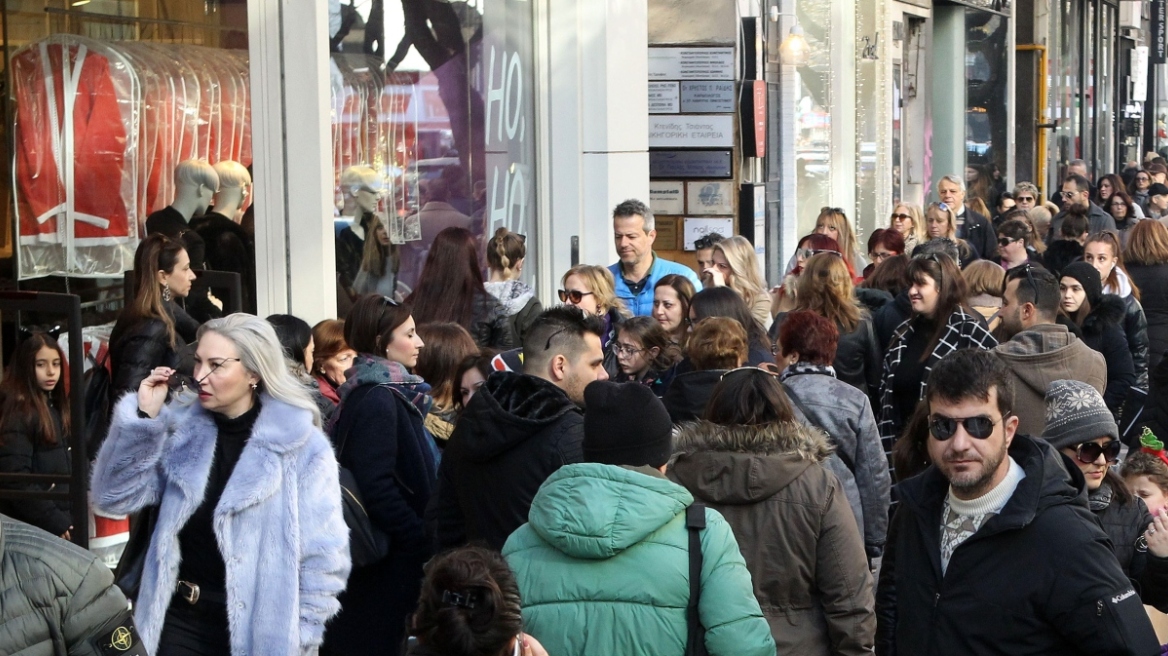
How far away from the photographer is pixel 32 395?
686 cm

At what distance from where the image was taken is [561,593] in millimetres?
3619

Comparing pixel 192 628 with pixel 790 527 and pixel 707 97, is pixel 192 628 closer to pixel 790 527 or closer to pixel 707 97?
pixel 790 527

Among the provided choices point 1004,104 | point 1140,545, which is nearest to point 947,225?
point 1140,545

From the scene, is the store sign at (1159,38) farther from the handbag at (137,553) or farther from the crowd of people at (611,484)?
the handbag at (137,553)

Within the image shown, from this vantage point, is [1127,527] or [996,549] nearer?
[996,549]

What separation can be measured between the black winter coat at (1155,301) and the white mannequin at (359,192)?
5.58m

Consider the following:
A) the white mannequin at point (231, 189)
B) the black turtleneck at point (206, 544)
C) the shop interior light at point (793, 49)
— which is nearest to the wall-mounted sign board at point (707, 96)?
the shop interior light at point (793, 49)

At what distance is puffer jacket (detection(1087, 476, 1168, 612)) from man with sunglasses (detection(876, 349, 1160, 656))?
3.24ft

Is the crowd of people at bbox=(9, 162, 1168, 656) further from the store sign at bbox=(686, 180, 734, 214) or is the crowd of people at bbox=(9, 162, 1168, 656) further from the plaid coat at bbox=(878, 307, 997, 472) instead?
the store sign at bbox=(686, 180, 734, 214)

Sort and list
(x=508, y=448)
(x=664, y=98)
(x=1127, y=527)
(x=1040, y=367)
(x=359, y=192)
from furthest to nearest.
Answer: (x=664, y=98), (x=359, y=192), (x=1040, y=367), (x=1127, y=527), (x=508, y=448)

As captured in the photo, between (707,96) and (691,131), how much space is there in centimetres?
38

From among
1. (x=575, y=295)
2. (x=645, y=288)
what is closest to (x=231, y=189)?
(x=575, y=295)

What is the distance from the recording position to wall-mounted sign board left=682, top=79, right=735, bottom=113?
15.3m

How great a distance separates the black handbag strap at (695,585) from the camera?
3637 millimetres
